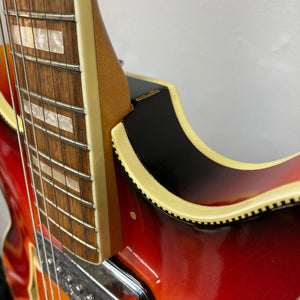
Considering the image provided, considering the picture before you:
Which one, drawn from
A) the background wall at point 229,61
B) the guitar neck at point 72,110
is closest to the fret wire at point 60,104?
the guitar neck at point 72,110

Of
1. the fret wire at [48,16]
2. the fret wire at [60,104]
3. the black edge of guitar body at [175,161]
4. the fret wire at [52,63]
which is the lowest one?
the black edge of guitar body at [175,161]

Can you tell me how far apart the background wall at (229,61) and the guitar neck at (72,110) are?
0.39m

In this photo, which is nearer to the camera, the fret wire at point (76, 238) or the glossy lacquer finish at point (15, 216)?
the fret wire at point (76, 238)

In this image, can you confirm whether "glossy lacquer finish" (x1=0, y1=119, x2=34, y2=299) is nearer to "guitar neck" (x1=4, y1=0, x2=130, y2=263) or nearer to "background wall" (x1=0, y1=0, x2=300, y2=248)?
"guitar neck" (x1=4, y1=0, x2=130, y2=263)

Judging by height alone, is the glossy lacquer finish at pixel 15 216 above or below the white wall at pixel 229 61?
below

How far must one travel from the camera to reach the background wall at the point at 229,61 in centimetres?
64

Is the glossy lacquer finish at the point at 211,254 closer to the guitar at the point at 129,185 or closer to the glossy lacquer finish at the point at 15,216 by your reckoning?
the guitar at the point at 129,185

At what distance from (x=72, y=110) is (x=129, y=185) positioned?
0.34 feet

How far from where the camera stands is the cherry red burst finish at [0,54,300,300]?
0.95 ft

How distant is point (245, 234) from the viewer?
309mm

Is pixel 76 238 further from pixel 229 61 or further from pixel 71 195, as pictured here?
pixel 229 61

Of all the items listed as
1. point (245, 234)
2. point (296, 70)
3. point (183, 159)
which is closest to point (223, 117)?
point (296, 70)

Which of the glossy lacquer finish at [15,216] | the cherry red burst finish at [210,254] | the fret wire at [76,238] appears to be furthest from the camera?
the glossy lacquer finish at [15,216]

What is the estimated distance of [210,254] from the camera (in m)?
0.34
